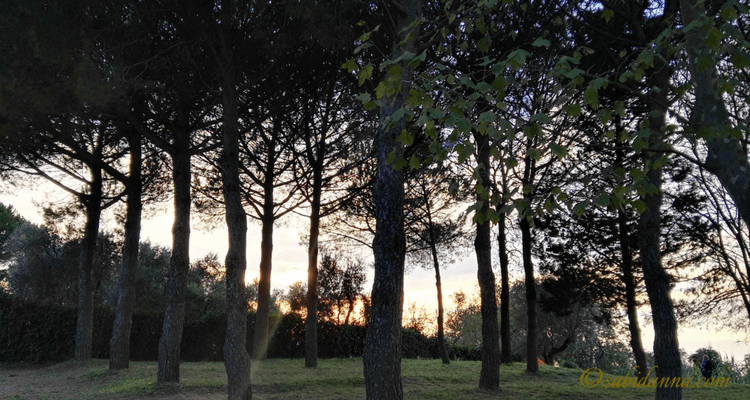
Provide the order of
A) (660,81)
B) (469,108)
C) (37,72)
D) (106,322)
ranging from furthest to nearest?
1. (106,322)
2. (37,72)
3. (660,81)
4. (469,108)

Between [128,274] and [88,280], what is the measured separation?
3.04 metres

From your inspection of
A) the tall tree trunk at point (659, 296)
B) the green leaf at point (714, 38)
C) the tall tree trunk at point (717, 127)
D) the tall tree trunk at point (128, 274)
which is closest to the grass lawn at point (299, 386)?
the tall tree trunk at point (128, 274)

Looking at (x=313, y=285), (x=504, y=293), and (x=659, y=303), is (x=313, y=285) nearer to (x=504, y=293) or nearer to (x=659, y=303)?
(x=504, y=293)

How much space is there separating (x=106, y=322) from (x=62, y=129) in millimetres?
9093

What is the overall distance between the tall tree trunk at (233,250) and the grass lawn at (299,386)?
38.9 inches

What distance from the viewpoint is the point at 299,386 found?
10289mm

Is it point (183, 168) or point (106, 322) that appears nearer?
point (183, 168)

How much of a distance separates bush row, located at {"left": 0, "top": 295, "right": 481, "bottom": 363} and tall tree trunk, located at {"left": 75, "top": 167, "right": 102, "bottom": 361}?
9.87 ft

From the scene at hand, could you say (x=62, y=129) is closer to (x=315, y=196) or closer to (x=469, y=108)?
(x=315, y=196)

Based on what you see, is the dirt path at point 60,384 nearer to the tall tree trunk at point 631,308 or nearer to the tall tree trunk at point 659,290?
the tall tree trunk at point 659,290

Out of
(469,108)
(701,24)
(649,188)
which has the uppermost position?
(701,24)

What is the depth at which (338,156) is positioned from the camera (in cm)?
1580

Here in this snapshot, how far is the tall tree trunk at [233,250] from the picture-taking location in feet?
27.2

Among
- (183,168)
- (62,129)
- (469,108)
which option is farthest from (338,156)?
(469,108)
